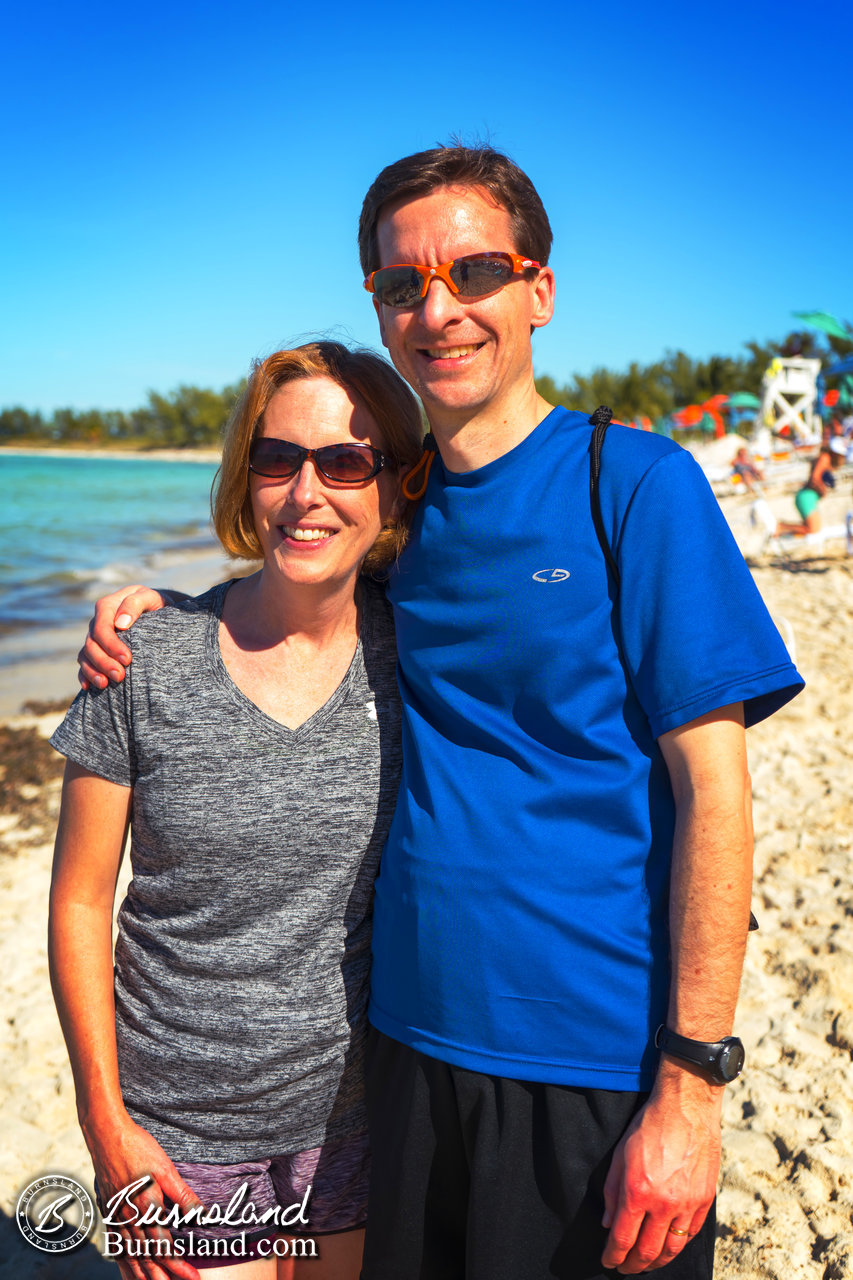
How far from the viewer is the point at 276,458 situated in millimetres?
1921

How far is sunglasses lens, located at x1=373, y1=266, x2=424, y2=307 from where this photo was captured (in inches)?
66.9

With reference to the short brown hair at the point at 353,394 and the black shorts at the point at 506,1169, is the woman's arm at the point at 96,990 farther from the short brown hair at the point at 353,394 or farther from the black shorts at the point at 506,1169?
the short brown hair at the point at 353,394

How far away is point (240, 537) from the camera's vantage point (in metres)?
2.15

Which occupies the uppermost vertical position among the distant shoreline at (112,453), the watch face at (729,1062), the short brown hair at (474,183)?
the distant shoreline at (112,453)

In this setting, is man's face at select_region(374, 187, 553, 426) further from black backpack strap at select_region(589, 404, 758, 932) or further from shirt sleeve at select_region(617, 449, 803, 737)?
shirt sleeve at select_region(617, 449, 803, 737)

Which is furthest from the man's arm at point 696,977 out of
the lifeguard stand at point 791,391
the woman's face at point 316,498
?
the lifeguard stand at point 791,391

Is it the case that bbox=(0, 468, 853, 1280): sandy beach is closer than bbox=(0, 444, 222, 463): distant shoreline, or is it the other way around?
bbox=(0, 468, 853, 1280): sandy beach

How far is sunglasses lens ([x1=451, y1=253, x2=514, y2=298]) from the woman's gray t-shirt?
91 centimetres

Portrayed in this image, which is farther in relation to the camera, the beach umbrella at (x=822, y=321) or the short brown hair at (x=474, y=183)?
the beach umbrella at (x=822, y=321)

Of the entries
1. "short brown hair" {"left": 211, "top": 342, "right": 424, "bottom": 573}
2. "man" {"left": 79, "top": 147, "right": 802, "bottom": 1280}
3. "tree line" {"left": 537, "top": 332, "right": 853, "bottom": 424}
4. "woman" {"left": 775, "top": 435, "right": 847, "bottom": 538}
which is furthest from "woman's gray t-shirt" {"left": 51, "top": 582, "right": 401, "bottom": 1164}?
"tree line" {"left": 537, "top": 332, "right": 853, "bottom": 424}

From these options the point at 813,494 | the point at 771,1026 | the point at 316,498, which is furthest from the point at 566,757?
the point at 813,494

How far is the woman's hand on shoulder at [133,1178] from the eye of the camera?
173 centimetres

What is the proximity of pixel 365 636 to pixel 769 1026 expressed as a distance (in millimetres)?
2746

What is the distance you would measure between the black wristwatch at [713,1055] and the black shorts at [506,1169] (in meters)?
0.13
